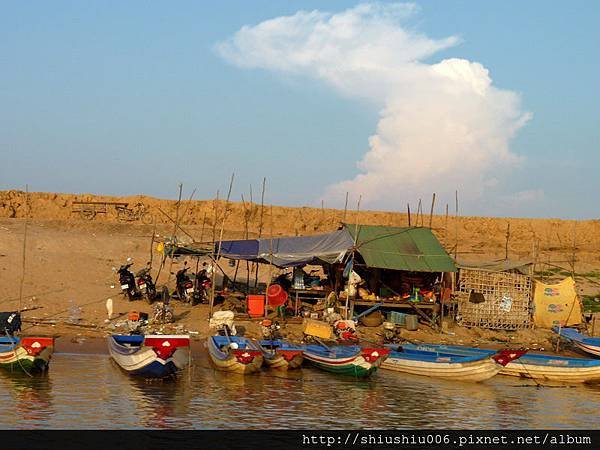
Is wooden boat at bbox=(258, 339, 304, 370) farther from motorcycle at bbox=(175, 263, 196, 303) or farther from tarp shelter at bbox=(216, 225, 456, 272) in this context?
motorcycle at bbox=(175, 263, 196, 303)

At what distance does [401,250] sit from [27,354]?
1115 centimetres

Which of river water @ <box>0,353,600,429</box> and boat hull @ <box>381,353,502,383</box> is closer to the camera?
river water @ <box>0,353,600,429</box>

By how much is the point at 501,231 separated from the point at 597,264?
15324 mm

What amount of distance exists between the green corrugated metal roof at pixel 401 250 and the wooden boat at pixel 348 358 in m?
4.36

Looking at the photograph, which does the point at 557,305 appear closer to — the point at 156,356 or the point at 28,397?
the point at 156,356

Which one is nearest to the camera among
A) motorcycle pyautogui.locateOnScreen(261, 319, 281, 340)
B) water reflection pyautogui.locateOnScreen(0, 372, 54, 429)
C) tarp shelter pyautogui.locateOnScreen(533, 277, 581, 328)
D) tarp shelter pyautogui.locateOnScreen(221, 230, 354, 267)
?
water reflection pyautogui.locateOnScreen(0, 372, 54, 429)

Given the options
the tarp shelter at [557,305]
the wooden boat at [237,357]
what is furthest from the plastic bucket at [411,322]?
the wooden boat at [237,357]

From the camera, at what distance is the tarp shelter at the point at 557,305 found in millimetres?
24172

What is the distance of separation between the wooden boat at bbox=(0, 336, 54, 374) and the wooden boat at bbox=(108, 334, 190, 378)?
143 centimetres

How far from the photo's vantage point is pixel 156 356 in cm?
1566

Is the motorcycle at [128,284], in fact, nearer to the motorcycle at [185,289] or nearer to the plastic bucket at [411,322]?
the motorcycle at [185,289]

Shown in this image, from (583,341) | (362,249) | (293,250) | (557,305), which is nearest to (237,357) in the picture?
(362,249)

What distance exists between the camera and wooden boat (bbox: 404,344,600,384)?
1825cm

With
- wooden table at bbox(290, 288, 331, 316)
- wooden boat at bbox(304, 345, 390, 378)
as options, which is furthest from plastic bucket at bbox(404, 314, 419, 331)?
wooden boat at bbox(304, 345, 390, 378)
